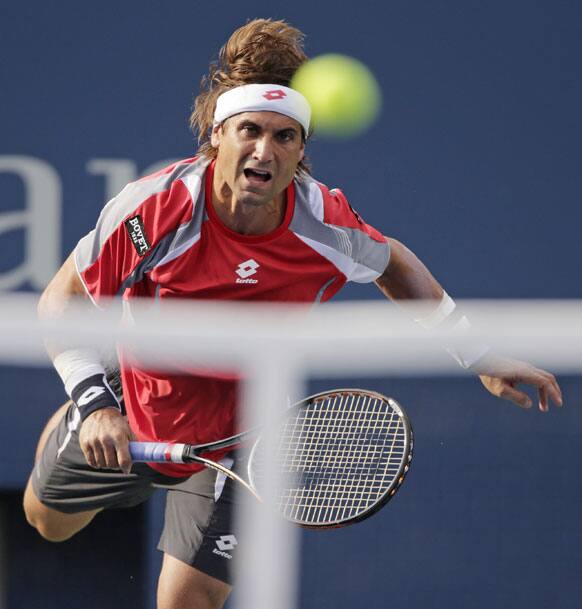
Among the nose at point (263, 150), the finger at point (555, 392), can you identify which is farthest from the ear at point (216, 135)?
the finger at point (555, 392)

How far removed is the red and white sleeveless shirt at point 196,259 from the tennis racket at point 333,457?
0.26m

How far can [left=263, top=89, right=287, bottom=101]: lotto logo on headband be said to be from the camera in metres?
3.10

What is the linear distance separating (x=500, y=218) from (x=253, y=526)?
6.29 feet

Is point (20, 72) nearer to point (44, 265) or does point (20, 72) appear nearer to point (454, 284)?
point (44, 265)

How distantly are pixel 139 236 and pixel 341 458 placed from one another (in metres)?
0.65

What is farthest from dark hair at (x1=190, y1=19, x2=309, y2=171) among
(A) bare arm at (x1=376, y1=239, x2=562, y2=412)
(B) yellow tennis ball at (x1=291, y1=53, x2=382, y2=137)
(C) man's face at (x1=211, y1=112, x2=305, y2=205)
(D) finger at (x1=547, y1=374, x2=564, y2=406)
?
(D) finger at (x1=547, y1=374, x2=564, y2=406)

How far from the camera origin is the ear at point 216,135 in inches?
124

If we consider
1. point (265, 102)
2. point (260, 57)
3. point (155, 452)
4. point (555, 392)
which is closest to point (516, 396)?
point (555, 392)

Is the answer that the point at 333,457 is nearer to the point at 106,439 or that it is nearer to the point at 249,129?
the point at 106,439

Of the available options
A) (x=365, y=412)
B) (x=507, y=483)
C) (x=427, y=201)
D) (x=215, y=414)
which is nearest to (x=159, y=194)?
(x=215, y=414)

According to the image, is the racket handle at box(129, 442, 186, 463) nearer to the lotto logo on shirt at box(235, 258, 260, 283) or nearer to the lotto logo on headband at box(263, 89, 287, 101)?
the lotto logo on shirt at box(235, 258, 260, 283)

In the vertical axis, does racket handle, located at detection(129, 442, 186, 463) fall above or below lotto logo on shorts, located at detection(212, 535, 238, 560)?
above

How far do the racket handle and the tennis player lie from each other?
11 centimetres

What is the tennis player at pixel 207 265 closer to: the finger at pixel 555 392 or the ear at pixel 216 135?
the ear at pixel 216 135
